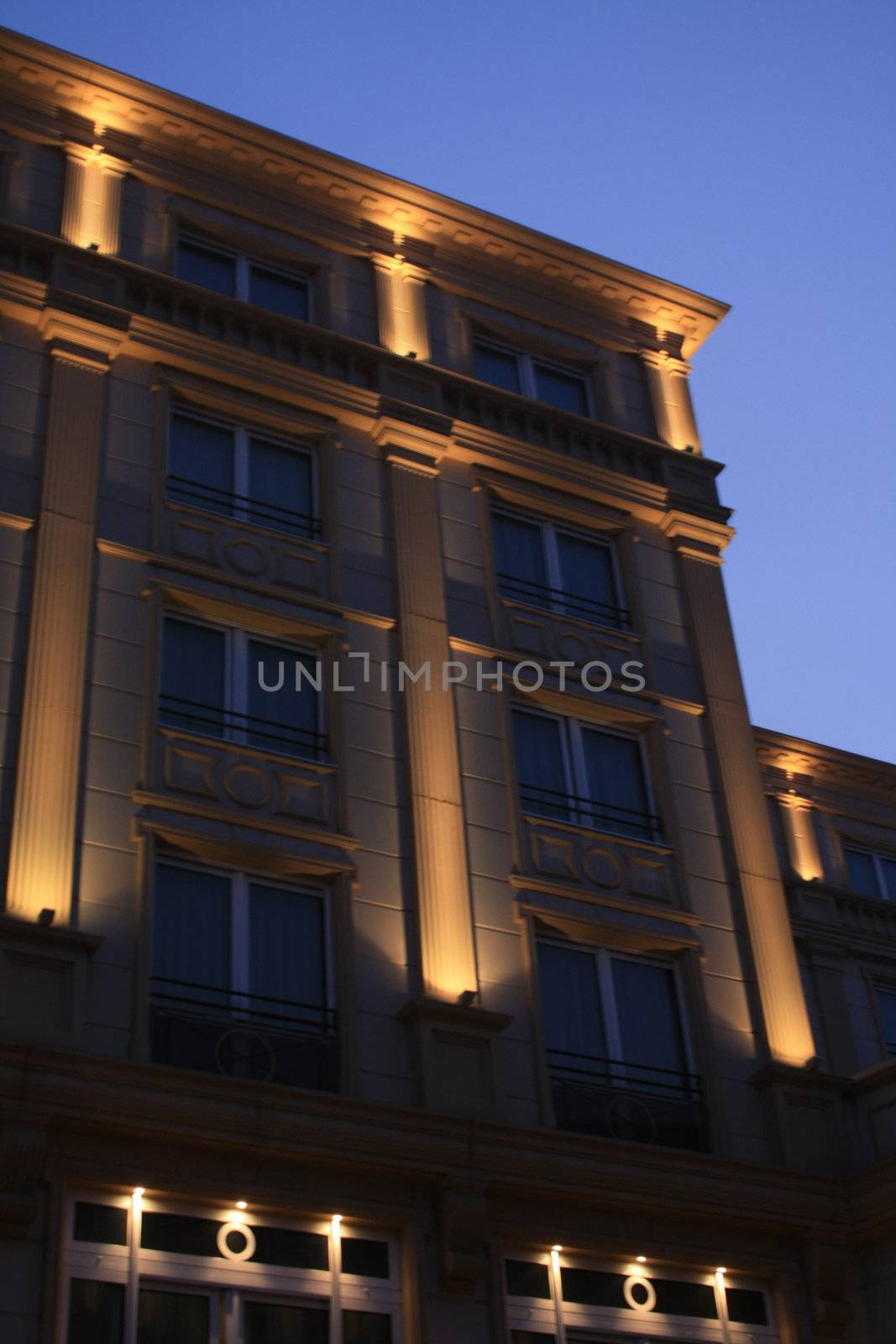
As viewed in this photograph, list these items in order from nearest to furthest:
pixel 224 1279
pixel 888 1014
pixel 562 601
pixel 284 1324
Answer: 1. pixel 224 1279
2. pixel 284 1324
3. pixel 562 601
4. pixel 888 1014

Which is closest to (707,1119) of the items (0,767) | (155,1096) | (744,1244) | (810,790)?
(744,1244)

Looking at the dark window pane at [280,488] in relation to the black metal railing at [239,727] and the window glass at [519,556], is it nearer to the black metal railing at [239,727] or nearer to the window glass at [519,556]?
the window glass at [519,556]

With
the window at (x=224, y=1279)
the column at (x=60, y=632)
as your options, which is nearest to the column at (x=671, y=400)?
the column at (x=60, y=632)

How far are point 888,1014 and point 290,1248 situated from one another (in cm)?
1458

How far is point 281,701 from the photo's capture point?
65.7ft

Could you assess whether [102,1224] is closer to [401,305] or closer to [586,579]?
[586,579]

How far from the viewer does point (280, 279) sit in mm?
24859

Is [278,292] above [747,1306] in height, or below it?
above

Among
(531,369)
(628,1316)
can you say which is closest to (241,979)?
(628,1316)

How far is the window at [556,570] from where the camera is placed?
23.0 m

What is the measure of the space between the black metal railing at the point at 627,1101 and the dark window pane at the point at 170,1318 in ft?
14.7

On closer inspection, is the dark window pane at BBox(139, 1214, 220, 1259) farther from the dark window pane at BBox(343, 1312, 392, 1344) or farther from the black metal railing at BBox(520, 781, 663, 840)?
the black metal railing at BBox(520, 781, 663, 840)

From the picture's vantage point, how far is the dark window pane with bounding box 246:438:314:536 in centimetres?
2175

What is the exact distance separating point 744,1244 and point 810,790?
13.3 metres
